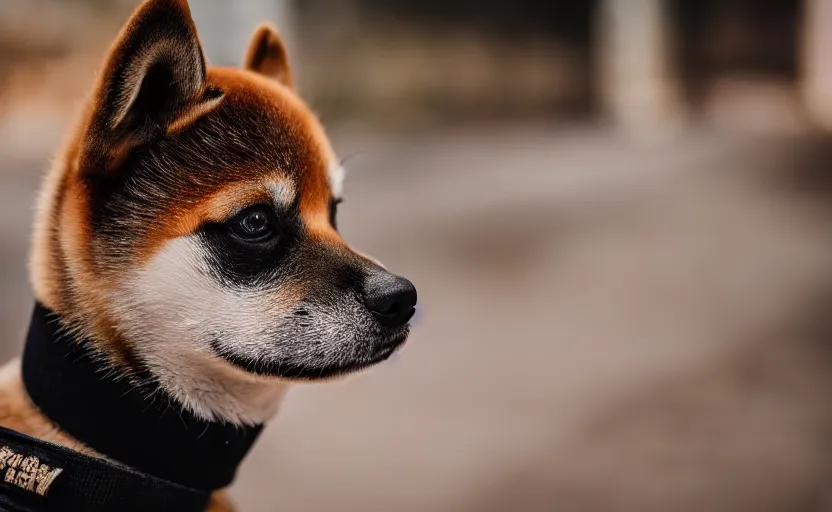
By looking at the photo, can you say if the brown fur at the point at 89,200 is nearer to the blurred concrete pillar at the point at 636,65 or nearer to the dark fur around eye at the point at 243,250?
the dark fur around eye at the point at 243,250

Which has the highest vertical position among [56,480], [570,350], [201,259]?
[201,259]

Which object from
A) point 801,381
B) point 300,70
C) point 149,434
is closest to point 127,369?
point 149,434

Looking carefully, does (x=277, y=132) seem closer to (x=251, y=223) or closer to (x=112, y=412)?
A: (x=251, y=223)

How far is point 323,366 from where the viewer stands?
2.03ft

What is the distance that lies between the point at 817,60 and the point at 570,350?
11.8 feet

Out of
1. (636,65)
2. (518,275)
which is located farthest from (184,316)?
(636,65)

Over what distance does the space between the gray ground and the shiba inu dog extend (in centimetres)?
97

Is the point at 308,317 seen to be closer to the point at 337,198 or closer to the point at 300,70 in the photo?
the point at 337,198

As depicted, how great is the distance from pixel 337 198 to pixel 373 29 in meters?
2.89

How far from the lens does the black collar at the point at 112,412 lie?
0.57 m

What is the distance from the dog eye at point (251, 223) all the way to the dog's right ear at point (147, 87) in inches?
3.3

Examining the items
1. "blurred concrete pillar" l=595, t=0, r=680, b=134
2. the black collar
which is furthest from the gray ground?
"blurred concrete pillar" l=595, t=0, r=680, b=134

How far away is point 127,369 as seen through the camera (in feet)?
1.94

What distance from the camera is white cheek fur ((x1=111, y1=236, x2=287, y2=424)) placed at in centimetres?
60
